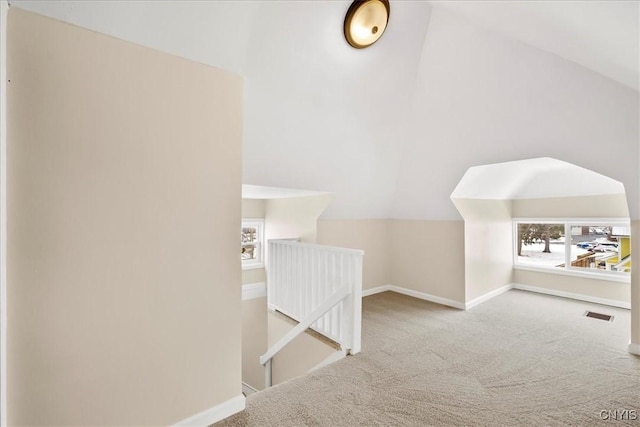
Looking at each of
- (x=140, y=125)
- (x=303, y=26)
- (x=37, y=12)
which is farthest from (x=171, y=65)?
(x=303, y=26)

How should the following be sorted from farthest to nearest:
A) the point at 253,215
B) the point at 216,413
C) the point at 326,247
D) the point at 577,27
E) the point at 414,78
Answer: the point at 253,215, the point at 326,247, the point at 414,78, the point at 216,413, the point at 577,27

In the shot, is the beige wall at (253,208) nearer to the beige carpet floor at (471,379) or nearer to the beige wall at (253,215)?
the beige wall at (253,215)

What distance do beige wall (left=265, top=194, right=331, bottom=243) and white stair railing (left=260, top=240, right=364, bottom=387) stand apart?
482 mm

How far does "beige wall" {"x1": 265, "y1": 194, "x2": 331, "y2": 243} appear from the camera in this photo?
3848 millimetres

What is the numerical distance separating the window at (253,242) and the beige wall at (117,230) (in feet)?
9.22

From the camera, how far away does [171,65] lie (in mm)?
1587

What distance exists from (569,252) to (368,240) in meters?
2.80

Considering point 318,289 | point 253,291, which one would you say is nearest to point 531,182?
point 318,289

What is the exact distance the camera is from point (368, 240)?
14.8ft

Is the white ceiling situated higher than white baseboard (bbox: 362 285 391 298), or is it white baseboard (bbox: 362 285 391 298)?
the white ceiling

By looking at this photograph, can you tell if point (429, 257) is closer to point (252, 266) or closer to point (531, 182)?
point (531, 182)

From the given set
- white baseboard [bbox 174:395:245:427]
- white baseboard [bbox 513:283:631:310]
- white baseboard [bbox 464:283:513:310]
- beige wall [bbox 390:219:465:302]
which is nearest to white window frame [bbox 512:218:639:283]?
white baseboard [bbox 513:283:631:310]

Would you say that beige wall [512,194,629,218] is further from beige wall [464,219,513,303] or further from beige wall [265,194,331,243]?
beige wall [265,194,331,243]

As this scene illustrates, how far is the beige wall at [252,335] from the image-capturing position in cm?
441
